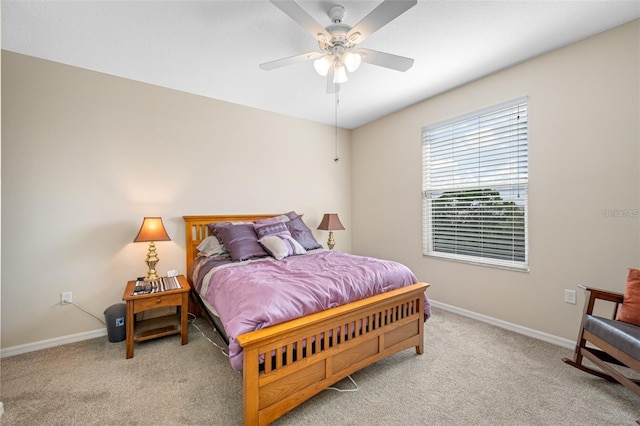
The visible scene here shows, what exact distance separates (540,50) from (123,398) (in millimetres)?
4262

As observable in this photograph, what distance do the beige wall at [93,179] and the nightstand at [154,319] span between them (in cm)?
49

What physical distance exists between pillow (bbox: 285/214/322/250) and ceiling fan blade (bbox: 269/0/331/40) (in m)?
2.10

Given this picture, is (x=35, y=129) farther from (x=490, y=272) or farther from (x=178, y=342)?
(x=490, y=272)

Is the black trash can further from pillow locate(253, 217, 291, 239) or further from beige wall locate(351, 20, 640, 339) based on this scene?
beige wall locate(351, 20, 640, 339)

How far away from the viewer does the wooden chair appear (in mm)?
1586

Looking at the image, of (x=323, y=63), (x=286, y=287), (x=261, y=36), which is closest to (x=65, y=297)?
(x=286, y=287)

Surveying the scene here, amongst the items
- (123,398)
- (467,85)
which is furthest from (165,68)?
(467,85)

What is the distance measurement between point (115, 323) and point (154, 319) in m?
0.35

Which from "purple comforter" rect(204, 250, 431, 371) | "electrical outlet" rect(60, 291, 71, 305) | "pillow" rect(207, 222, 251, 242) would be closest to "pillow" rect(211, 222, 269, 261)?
"pillow" rect(207, 222, 251, 242)

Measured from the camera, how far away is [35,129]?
243cm

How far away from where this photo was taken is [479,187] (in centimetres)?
301

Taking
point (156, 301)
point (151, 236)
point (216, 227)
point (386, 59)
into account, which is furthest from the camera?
point (216, 227)

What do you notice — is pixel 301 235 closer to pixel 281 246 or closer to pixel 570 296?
pixel 281 246

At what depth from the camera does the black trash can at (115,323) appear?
2482 millimetres
